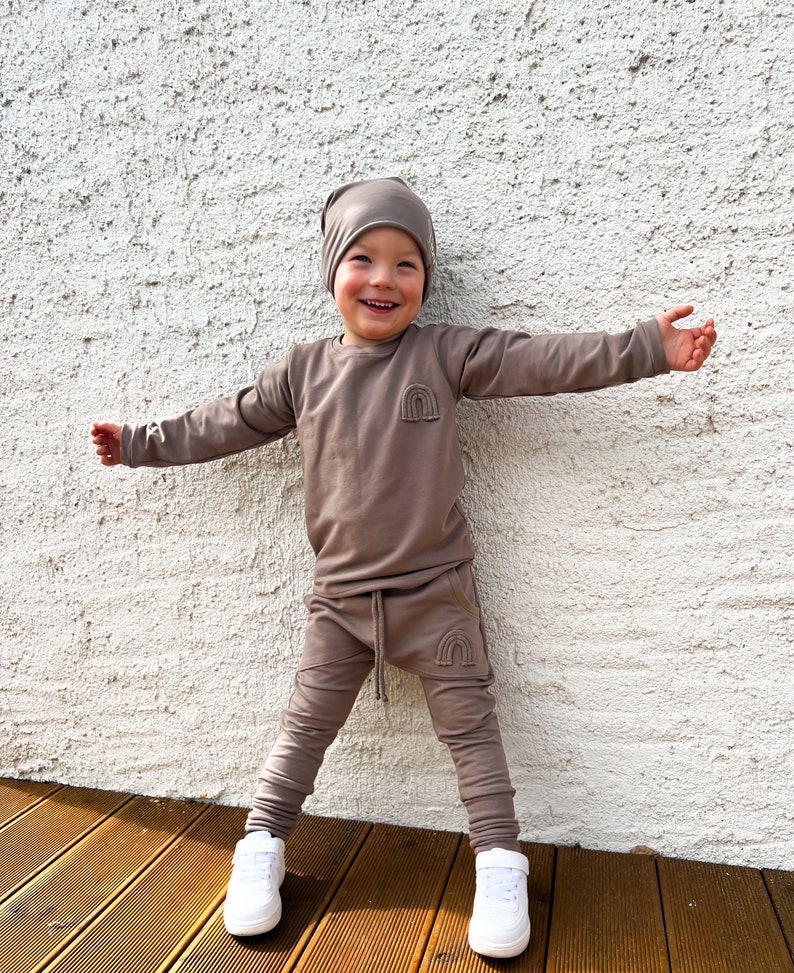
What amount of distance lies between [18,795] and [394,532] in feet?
3.87

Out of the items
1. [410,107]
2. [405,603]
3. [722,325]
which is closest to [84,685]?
[405,603]

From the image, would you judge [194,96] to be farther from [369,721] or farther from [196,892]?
[196,892]

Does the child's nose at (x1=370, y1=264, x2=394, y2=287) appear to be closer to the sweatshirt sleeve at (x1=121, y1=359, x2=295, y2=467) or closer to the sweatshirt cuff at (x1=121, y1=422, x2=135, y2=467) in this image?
the sweatshirt sleeve at (x1=121, y1=359, x2=295, y2=467)

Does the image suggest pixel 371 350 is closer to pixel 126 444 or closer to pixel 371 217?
pixel 371 217

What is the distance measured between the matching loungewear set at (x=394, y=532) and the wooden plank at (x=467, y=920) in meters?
0.11

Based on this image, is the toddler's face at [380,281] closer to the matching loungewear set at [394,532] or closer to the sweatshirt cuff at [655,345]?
the matching loungewear set at [394,532]

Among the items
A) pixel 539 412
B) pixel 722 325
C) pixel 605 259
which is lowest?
pixel 539 412

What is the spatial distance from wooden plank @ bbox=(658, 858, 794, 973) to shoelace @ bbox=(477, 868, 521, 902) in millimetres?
270

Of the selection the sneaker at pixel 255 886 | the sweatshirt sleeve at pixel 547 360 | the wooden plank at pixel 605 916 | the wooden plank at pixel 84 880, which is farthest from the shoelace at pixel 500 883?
the sweatshirt sleeve at pixel 547 360

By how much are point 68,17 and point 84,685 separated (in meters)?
1.48

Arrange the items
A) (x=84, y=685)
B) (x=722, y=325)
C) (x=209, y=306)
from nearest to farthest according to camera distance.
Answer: (x=722, y=325)
(x=209, y=306)
(x=84, y=685)

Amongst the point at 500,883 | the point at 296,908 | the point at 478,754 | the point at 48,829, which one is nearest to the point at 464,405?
the point at 478,754

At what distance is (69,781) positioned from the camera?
2014 millimetres

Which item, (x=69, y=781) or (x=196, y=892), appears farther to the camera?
(x=69, y=781)
